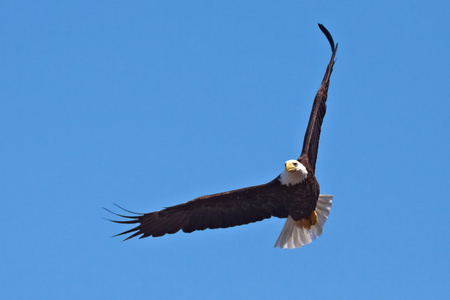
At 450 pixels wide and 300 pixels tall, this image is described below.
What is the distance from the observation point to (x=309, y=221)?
9531 millimetres

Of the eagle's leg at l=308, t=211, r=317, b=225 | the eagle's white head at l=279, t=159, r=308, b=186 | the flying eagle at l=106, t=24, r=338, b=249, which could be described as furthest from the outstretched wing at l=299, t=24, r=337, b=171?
the eagle's leg at l=308, t=211, r=317, b=225

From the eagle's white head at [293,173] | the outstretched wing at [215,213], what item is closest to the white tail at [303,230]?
the outstretched wing at [215,213]

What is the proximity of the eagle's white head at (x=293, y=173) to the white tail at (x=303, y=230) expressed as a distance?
50.5 inches

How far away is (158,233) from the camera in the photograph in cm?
906

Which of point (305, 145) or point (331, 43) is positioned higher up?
point (331, 43)

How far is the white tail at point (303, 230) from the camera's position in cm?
962

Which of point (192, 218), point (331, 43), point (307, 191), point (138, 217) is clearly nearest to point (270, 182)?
point (307, 191)

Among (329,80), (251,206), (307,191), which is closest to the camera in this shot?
(307,191)

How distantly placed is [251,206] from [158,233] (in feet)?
4.16

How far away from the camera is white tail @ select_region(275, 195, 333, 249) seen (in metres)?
9.62

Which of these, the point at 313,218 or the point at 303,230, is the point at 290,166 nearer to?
the point at 313,218

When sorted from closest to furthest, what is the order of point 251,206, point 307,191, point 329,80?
1. point 307,191
2. point 251,206
3. point 329,80

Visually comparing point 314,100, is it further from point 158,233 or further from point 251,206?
point 158,233

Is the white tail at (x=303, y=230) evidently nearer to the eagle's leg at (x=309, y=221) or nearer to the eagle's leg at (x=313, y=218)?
the eagle's leg at (x=309, y=221)
